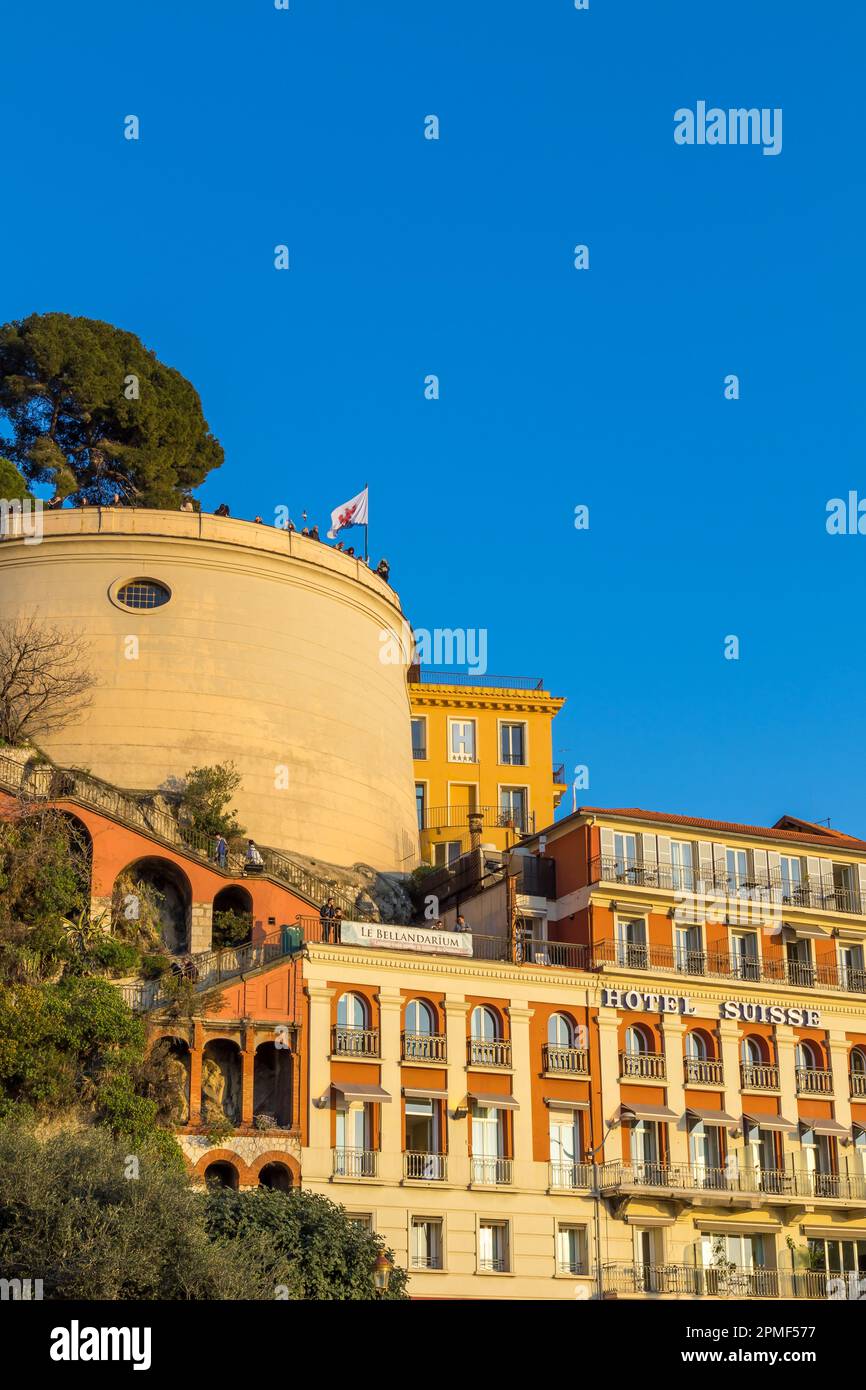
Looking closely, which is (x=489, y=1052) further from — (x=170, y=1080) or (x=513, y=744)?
(x=513, y=744)

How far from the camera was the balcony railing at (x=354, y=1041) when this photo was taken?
53.2 m

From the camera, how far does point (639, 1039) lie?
59156mm

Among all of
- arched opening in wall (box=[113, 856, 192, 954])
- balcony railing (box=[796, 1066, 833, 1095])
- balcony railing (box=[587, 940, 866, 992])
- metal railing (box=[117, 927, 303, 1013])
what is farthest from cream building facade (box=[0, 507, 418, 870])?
balcony railing (box=[796, 1066, 833, 1095])

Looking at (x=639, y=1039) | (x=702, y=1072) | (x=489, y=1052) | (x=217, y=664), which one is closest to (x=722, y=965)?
(x=702, y=1072)

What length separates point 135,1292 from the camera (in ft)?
122

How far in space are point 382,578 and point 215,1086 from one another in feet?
95.3

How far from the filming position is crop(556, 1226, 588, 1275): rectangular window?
54500mm

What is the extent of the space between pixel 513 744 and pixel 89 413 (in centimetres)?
2286

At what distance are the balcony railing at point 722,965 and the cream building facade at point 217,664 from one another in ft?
38.9

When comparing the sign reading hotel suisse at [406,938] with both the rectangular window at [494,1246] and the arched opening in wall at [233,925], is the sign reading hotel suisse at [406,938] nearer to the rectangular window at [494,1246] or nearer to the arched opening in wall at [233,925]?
the arched opening in wall at [233,925]
